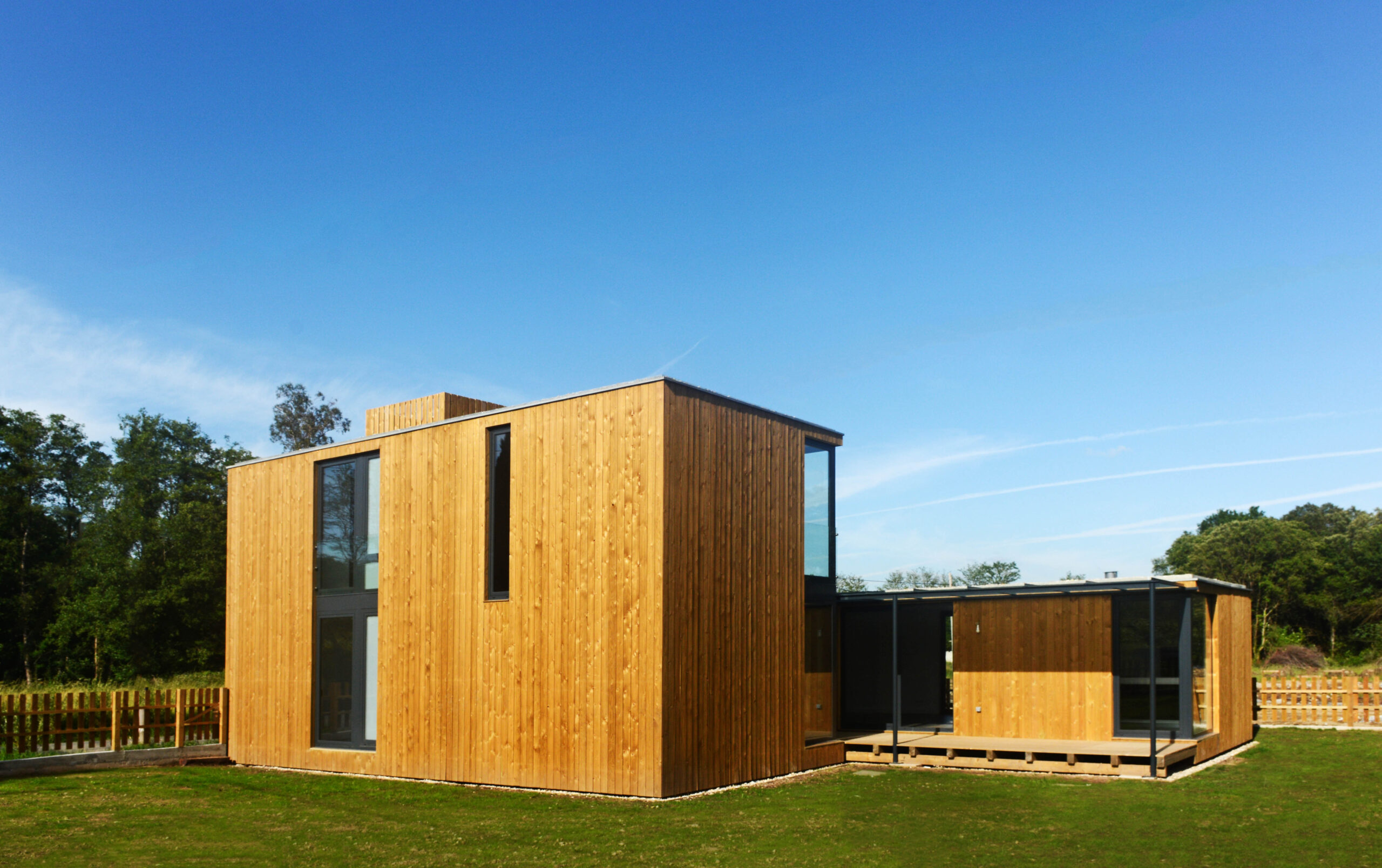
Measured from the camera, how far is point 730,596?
11883 mm

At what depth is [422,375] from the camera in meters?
31.9

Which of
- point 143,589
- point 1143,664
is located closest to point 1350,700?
point 1143,664

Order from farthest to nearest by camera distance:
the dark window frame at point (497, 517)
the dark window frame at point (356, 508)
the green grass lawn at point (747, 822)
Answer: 1. the dark window frame at point (356, 508)
2. the dark window frame at point (497, 517)
3. the green grass lawn at point (747, 822)

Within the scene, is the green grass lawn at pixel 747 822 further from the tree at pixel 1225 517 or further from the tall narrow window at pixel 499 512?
the tree at pixel 1225 517

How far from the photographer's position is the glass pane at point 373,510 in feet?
46.5

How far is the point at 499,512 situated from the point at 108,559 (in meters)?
27.7

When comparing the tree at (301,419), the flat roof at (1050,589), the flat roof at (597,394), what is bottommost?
the flat roof at (1050,589)

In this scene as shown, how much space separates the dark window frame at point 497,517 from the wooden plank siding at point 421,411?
4.51 feet

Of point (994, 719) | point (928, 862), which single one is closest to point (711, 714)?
point (928, 862)

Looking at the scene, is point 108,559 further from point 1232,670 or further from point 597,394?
point 1232,670

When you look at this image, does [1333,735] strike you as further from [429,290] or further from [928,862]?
[429,290]

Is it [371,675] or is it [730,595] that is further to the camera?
[371,675]

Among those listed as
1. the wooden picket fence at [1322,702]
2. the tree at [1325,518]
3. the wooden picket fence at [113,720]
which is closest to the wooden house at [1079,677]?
the wooden picket fence at [1322,702]

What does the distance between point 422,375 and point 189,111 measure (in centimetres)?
1344
